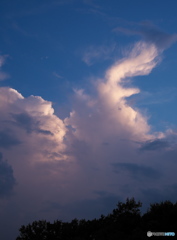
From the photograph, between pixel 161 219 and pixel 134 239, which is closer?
pixel 134 239

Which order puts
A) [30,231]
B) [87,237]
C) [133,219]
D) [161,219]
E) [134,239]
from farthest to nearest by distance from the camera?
[30,231] → [87,237] → [133,219] → [161,219] → [134,239]

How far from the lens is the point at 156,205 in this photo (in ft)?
161

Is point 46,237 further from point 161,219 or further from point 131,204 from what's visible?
point 161,219

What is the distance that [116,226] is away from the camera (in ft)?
155

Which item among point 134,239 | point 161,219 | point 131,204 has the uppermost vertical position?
point 131,204

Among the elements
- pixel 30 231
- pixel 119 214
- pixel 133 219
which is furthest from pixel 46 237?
pixel 133 219

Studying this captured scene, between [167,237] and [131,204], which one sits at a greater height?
[131,204]

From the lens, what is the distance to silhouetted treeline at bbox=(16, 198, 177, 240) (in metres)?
40.8

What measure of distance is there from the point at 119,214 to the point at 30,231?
20027mm

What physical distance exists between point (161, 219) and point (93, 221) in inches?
700

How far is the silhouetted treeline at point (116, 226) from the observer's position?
40.8 metres

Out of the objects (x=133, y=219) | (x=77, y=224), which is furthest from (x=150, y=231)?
(x=77, y=224)

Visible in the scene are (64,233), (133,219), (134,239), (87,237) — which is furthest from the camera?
(64,233)

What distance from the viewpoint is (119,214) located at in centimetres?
5688
